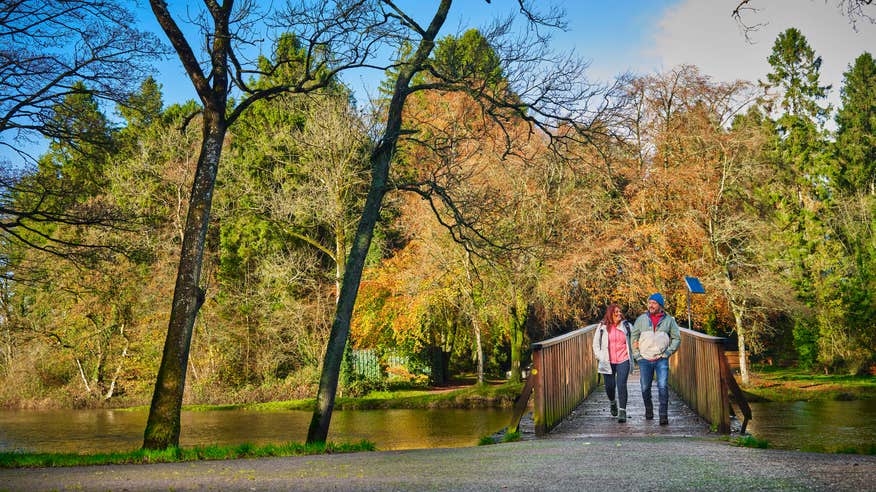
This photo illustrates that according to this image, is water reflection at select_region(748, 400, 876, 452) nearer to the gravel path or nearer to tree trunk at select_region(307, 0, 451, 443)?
the gravel path

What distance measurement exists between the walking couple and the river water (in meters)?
5.27

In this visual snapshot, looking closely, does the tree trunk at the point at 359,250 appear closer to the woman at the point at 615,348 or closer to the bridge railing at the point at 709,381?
the woman at the point at 615,348

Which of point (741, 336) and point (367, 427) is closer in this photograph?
point (367, 427)

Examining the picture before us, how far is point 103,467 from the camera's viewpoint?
9.03m

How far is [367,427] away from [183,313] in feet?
37.7

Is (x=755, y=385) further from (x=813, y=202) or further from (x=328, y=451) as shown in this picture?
(x=328, y=451)

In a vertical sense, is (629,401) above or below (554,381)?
below

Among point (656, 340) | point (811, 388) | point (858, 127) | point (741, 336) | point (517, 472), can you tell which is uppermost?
point (858, 127)

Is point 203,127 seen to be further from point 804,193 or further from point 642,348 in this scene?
point 804,193

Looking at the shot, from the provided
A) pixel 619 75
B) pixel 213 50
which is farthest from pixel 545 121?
pixel 213 50

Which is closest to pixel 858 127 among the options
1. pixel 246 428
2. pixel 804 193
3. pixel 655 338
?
pixel 804 193

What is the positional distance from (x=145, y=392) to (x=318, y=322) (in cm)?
914

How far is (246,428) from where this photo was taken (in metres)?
23.5

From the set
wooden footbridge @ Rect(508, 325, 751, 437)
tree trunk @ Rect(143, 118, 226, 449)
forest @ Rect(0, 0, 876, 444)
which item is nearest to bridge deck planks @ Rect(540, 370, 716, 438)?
wooden footbridge @ Rect(508, 325, 751, 437)
